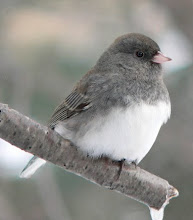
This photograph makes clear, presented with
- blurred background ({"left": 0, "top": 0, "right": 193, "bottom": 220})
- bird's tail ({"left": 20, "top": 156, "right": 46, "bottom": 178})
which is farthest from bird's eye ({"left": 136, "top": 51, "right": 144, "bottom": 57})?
bird's tail ({"left": 20, "top": 156, "right": 46, "bottom": 178})

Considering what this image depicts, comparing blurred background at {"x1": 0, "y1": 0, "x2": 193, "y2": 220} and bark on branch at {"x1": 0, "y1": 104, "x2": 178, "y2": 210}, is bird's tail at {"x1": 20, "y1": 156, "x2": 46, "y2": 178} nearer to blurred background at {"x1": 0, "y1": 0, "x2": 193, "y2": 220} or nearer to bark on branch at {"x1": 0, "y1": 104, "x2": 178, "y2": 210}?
blurred background at {"x1": 0, "y1": 0, "x2": 193, "y2": 220}

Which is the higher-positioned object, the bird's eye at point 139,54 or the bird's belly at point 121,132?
the bird's eye at point 139,54

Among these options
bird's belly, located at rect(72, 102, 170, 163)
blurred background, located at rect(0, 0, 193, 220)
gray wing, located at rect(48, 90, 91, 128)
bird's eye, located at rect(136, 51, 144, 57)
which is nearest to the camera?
bird's belly, located at rect(72, 102, 170, 163)

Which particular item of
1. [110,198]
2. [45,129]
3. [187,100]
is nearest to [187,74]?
[187,100]

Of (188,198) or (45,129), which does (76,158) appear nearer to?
(45,129)

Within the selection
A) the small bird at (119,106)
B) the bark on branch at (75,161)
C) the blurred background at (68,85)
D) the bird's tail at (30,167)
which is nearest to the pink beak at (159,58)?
the small bird at (119,106)

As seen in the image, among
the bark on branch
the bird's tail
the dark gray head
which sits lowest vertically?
the bird's tail

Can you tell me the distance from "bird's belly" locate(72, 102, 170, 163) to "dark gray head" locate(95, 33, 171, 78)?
0.27 m

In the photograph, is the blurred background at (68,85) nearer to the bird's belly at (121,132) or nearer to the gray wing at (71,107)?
the gray wing at (71,107)

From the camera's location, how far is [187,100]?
2984 mm

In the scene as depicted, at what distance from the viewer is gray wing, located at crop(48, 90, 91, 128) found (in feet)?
7.68

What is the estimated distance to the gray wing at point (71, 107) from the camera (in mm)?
2340

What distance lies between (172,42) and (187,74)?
10.0 inches

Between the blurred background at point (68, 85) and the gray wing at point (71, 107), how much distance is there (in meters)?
0.25
